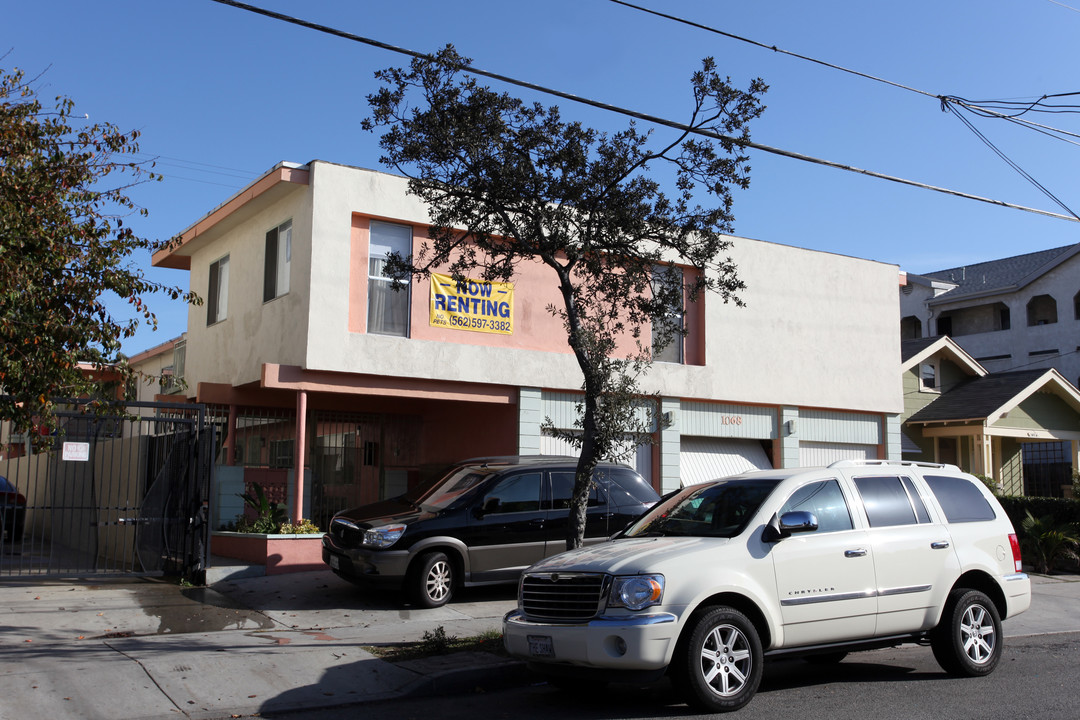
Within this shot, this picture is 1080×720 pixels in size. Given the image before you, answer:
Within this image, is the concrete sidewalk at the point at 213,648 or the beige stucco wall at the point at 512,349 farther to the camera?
the beige stucco wall at the point at 512,349

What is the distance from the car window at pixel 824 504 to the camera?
7777mm

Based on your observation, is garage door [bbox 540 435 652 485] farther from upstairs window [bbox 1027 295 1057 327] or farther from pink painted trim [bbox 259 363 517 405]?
upstairs window [bbox 1027 295 1057 327]

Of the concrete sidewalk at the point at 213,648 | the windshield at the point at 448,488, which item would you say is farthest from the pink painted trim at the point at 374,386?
the concrete sidewalk at the point at 213,648

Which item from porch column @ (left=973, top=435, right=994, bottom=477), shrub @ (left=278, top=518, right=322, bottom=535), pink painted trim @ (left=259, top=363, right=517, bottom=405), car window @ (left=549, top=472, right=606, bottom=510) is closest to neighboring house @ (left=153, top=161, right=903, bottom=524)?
pink painted trim @ (left=259, top=363, right=517, bottom=405)

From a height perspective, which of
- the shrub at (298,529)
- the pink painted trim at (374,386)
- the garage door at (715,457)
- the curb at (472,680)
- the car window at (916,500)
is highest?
the pink painted trim at (374,386)

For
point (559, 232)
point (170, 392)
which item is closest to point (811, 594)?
point (559, 232)

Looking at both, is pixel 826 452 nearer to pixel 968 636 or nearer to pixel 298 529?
pixel 298 529

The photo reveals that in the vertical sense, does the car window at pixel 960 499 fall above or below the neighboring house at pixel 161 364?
below

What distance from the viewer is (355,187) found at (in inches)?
601

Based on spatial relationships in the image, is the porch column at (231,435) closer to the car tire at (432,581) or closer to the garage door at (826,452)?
the car tire at (432,581)

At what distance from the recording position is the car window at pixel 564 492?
1259 cm

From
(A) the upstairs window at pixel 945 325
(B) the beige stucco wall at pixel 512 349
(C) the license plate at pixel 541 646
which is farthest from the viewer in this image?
(A) the upstairs window at pixel 945 325

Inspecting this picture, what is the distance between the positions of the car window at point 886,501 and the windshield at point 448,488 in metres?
5.43

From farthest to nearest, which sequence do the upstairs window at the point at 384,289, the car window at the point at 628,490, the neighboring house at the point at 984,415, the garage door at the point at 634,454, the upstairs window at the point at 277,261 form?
the neighboring house at the point at 984,415
the garage door at the point at 634,454
the upstairs window at the point at 277,261
the upstairs window at the point at 384,289
the car window at the point at 628,490
